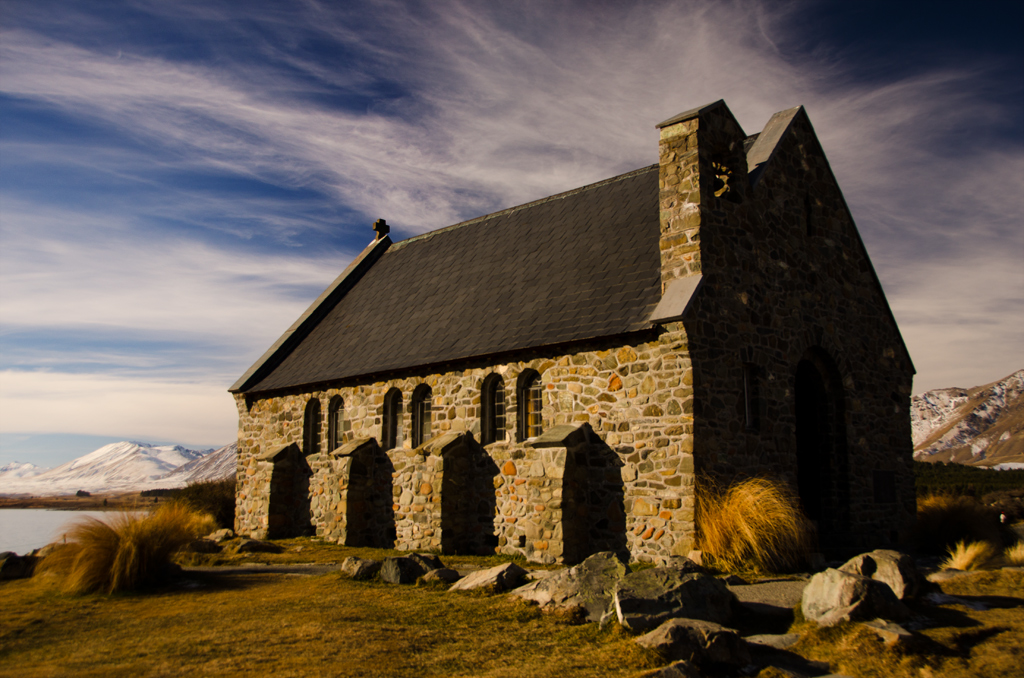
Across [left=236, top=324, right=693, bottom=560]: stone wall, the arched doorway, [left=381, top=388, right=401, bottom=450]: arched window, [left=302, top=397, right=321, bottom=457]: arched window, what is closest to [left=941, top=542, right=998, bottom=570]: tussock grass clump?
the arched doorway

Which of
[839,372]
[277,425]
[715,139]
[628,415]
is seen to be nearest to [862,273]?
[839,372]

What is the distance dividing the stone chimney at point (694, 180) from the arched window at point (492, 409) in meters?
4.50

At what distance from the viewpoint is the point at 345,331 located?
22.4 meters

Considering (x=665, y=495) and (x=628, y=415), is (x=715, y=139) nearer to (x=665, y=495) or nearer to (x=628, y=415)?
(x=628, y=415)

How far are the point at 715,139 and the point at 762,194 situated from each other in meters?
1.79

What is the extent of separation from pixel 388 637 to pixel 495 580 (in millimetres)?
2536

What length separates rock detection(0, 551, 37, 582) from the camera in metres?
11.8

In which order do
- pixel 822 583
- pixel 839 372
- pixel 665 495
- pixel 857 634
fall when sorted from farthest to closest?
pixel 839 372
pixel 665 495
pixel 822 583
pixel 857 634

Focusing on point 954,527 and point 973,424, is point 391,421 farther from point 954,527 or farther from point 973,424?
point 973,424

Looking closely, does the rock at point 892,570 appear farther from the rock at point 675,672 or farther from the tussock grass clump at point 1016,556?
the tussock grass clump at point 1016,556

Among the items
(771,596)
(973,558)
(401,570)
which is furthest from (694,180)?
(401,570)

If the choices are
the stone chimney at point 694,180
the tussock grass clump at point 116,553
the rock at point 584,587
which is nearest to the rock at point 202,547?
the tussock grass clump at point 116,553

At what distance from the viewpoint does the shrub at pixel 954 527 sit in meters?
14.6

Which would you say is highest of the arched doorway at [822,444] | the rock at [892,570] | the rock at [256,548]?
the arched doorway at [822,444]
